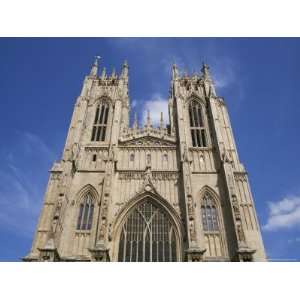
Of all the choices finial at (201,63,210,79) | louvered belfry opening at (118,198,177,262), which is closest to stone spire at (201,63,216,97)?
finial at (201,63,210,79)

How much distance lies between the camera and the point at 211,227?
21078 millimetres

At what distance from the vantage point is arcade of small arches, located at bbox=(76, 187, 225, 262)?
65.3ft

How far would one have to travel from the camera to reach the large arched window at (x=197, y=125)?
→ 27.0 meters

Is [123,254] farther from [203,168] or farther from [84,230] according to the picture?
[203,168]

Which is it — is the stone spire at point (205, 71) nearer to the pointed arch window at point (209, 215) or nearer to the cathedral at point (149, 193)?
the cathedral at point (149, 193)

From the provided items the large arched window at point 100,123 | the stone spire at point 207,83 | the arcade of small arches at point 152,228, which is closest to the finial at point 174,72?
the stone spire at point 207,83

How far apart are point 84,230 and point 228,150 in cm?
1403

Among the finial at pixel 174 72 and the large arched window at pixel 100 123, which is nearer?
the large arched window at pixel 100 123

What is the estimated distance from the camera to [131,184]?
2350 centimetres

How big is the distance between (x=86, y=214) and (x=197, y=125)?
1394 cm

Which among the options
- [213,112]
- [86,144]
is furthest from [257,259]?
[86,144]

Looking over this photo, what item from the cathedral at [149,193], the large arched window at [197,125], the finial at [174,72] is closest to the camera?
the cathedral at [149,193]

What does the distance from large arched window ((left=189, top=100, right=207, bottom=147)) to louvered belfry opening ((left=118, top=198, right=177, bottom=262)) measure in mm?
8063

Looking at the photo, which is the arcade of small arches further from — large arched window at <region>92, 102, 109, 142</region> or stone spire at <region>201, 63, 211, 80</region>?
stone spire at <region>201, 63, 211, 80</region>
